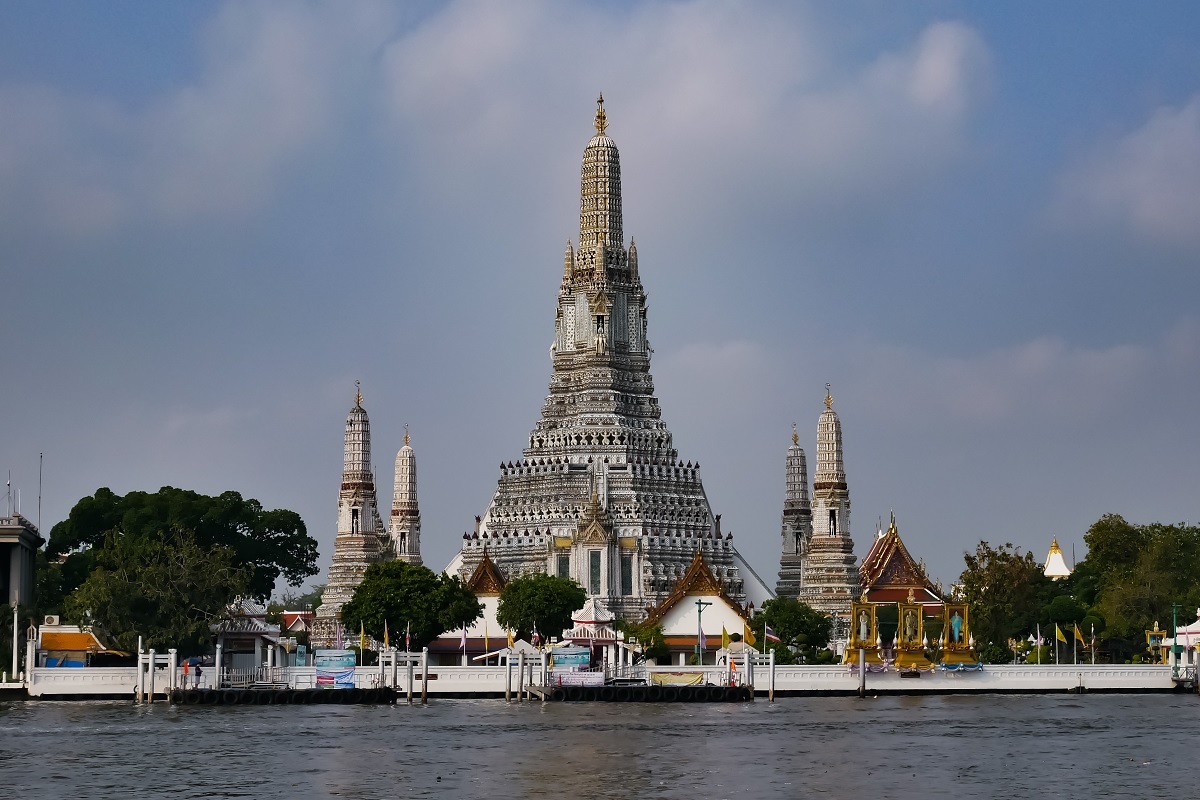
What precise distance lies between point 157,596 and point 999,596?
54.4 m

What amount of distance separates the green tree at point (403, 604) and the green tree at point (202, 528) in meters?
14.2

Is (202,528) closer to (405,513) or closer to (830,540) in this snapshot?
(405,513)

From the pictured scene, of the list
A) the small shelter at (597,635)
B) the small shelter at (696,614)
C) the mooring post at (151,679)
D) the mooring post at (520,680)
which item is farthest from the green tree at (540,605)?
the mooring post at (151,679)

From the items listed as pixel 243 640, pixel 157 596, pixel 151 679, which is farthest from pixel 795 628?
pixel 151 679

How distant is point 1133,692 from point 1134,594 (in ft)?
49.4

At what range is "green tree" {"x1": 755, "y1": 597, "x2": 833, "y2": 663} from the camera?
5103 inches

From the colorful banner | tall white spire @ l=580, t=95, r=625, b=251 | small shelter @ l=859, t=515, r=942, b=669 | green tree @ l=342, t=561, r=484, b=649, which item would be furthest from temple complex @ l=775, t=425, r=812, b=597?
the colorful banner

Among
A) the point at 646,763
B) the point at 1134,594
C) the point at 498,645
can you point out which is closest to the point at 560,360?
the point at 498,645

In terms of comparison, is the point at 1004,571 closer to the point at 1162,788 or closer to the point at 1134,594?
the point at 1134,594

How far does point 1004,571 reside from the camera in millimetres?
143625

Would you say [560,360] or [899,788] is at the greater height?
[560,360]

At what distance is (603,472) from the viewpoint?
14712cm

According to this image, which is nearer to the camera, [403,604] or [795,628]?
[403,604]

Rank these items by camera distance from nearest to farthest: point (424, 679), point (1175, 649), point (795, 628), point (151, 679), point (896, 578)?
1. point (151, 679)
2. point (424, 679)
3. point (1175, 649)
4. point (795, 628)
5. point (896, 578)
